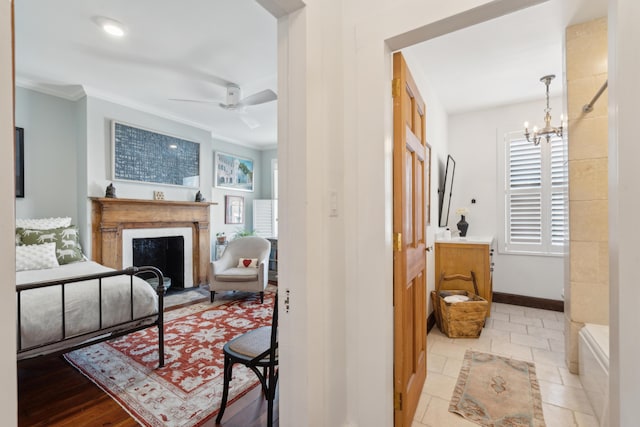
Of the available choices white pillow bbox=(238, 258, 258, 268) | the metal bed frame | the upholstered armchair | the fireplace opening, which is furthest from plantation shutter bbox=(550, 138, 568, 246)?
the fireplace opening

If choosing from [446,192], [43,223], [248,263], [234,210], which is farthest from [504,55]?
[43,223]

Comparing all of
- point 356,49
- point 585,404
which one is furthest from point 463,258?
point 356,49

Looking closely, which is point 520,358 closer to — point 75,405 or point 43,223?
point 75,405

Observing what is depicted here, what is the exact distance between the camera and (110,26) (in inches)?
95.7

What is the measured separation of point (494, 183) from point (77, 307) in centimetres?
475

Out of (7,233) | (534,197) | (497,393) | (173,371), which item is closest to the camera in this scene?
(7,233)

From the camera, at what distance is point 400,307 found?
1.56m

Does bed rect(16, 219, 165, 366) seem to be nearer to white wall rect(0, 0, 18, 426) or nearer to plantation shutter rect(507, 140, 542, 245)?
white wall rect(0, 0, 18, 426)

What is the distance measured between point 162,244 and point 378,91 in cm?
456

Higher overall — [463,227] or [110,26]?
[110,26]

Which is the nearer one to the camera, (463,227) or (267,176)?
(463,227)

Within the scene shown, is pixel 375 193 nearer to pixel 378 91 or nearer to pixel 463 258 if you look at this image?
pixel 378 91

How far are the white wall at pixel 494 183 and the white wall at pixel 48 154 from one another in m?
5.21

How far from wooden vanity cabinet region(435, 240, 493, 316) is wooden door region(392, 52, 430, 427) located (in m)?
1.53
